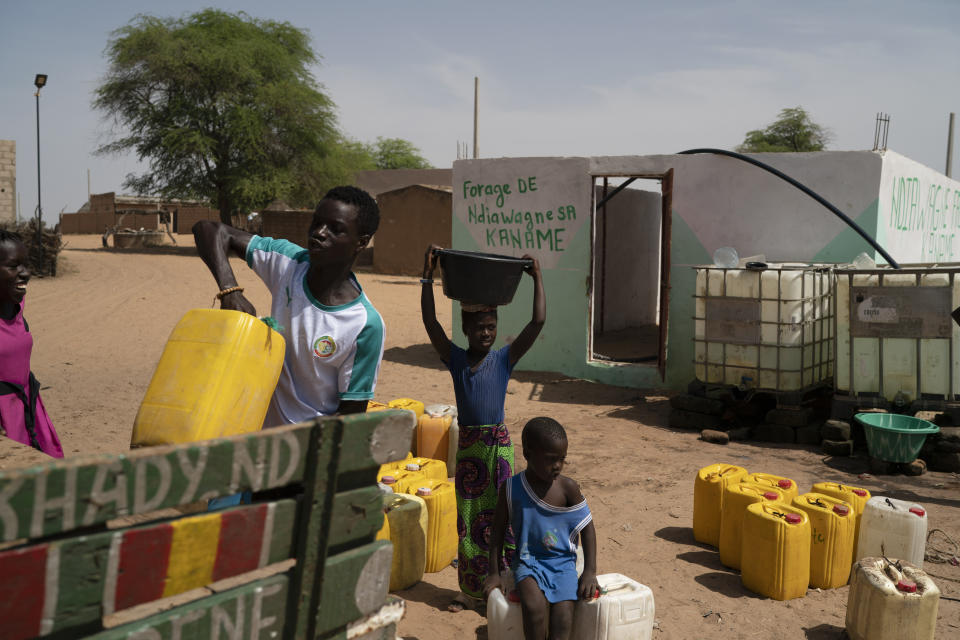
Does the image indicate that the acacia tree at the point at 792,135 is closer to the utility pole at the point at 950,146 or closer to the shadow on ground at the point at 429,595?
the utility pole at the point at 950,146

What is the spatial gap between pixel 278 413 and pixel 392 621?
3.01 ft

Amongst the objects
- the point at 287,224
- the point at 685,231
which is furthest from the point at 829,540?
the point at 287,224

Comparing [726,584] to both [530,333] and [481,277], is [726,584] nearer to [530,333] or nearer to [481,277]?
[530,333]

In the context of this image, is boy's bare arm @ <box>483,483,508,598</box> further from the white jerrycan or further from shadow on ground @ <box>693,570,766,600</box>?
shadow on ground @ <box>693,570,766,600</box>

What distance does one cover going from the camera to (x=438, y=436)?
550cm

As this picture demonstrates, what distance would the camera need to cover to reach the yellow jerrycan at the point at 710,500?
4.38 m

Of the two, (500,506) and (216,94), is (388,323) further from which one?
(216,94)

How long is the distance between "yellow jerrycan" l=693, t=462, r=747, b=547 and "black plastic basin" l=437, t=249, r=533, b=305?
6.25 feet

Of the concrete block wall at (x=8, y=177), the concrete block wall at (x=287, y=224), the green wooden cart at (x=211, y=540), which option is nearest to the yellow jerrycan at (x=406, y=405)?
the green wooden cart at (x=211, y=540)

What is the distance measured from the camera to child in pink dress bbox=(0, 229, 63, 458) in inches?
127

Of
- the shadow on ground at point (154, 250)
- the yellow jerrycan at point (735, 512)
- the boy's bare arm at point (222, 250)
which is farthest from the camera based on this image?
the shadow on ground at point (154, 250)

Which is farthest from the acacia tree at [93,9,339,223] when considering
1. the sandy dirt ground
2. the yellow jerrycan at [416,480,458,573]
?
the yellow jerrycan at [416,480,458,573]

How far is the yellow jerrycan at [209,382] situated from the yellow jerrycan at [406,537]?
1607 mm

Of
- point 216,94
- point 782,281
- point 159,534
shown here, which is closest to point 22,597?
point 159,534
